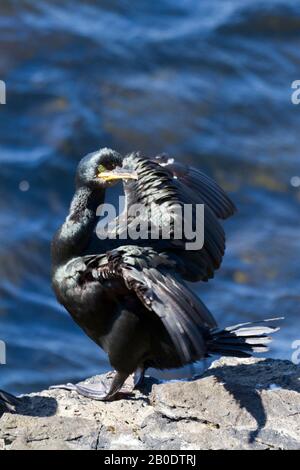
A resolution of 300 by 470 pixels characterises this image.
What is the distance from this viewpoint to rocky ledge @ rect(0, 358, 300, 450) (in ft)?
18.4

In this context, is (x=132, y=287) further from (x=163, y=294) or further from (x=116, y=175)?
(x=116, y=175)

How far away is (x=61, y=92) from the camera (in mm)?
12539

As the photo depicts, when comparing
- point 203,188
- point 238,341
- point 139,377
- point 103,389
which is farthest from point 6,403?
point 203,188

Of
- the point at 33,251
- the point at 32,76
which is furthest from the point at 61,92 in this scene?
the point at 33,251

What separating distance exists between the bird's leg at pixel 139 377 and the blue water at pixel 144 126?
322 centimetres

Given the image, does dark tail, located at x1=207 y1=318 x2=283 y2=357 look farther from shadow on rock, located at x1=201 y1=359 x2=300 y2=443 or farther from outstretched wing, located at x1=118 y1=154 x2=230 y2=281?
outstretched wing, located at x1=118 y1=154 x2=230 y2=281

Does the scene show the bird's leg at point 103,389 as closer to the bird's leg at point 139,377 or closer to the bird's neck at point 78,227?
the bird's leg at point 139,377

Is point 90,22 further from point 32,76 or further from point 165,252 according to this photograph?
point 165,252

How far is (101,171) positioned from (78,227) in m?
0.32

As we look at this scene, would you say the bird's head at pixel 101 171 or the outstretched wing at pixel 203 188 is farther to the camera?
the outstretched wing at pixel 203 188

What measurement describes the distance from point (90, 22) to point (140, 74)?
1.20 m

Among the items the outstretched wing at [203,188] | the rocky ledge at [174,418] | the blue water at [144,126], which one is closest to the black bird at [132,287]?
the rocky ledge at [174,418]

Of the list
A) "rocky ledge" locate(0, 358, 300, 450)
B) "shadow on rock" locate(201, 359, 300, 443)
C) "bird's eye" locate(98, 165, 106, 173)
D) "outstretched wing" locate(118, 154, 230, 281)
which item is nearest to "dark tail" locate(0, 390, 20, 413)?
"rocky ledge" locate(0, 358, 300, 450)

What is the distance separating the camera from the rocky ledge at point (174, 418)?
5602 millimetres
